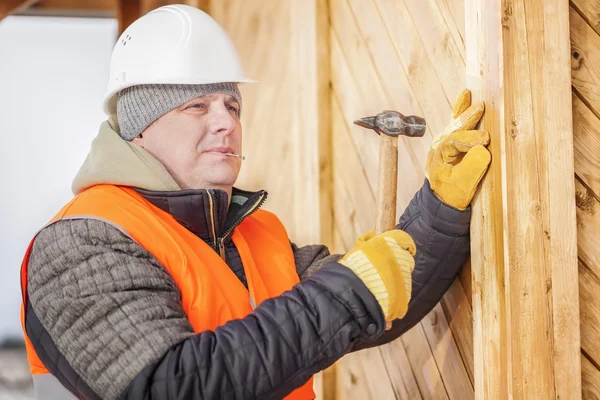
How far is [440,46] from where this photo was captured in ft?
7.17

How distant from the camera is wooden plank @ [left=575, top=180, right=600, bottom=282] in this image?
1778mm

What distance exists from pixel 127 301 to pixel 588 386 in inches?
46.0

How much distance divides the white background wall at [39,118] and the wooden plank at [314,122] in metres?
6.44

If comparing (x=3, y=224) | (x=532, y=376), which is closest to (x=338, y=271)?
(x=532, y=376)

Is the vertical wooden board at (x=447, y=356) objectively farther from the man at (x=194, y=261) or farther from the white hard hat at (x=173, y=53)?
the white hard hat at (x=173, y=53)

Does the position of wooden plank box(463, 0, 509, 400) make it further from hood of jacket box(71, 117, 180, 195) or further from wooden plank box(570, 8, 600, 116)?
hood of jacket box(71, 117, 180, 195)

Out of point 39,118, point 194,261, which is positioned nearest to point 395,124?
point 194,261

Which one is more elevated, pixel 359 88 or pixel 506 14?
pixel 506 14

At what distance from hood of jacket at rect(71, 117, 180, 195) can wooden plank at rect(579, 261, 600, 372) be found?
1.14 m

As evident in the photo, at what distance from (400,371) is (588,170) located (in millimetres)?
1046

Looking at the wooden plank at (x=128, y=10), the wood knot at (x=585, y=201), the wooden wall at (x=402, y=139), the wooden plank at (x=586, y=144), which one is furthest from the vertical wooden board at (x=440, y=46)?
the wooden plank at (x=128, y=10)

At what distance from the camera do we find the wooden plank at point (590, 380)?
176 centimetres

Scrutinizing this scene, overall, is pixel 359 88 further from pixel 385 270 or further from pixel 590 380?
pixel 590 380

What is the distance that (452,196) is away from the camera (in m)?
1.93
